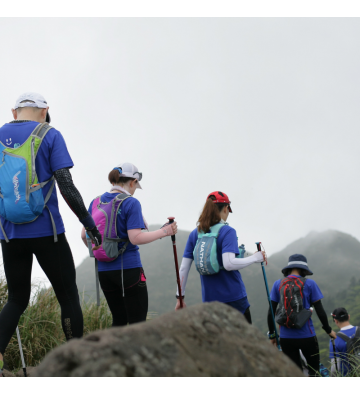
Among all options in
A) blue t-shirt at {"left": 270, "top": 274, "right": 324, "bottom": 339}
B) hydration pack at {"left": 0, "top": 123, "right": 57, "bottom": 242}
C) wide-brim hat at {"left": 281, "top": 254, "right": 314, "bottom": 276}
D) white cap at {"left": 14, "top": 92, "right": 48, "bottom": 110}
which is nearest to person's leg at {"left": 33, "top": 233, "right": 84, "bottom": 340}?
hydration pack at {"left": 0, "top": 123, "right": 57, "bottom": 242}

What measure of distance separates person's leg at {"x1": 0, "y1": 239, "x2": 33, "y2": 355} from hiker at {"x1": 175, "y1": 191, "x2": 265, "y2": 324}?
1597 mm

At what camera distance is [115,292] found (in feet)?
12.7

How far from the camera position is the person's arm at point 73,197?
2951 millimetres

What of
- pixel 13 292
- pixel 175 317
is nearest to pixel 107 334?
pixel 175 317

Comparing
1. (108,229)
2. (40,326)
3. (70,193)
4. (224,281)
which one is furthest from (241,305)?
(40,326)

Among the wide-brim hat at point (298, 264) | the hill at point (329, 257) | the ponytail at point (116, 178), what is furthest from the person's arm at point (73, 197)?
the hill at point (329, 257)

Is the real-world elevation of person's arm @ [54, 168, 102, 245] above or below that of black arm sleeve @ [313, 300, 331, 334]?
above

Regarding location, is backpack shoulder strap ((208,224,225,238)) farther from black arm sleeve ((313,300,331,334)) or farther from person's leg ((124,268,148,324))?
black arm sleeve ((313,300,331,334))

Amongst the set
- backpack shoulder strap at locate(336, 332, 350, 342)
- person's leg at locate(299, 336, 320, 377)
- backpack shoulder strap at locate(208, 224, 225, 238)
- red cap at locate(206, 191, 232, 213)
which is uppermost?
red cap at locate(206, 191, 232, 213)

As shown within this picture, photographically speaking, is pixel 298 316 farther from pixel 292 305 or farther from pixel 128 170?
pixel 128 170

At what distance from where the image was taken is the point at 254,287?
290 ft

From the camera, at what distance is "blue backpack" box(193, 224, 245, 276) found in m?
4.03

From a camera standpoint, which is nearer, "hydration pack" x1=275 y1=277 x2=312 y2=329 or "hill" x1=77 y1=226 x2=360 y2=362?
"hydration pack" x1=275 y1=277 x2=312 y2=329

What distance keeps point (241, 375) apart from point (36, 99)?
268 centimetres
